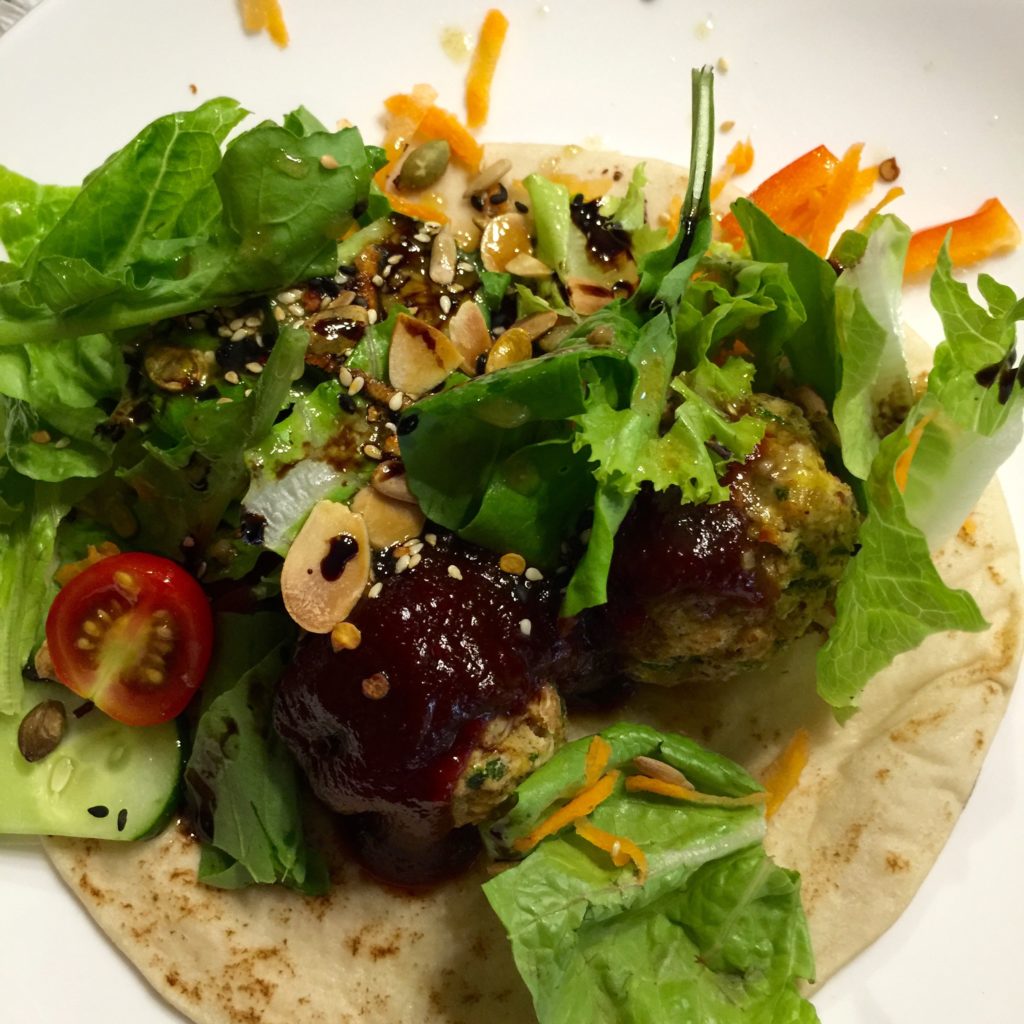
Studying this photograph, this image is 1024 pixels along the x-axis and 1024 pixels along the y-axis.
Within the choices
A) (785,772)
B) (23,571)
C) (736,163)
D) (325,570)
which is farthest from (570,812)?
(736,163)

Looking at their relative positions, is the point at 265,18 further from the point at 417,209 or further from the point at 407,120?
the point at 417,209

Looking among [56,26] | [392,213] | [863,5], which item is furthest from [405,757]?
[863,5]

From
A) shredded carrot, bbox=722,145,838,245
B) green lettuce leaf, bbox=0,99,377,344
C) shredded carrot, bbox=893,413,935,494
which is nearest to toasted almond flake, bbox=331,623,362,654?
green lettuce leaf, bbox=0,99,377,344

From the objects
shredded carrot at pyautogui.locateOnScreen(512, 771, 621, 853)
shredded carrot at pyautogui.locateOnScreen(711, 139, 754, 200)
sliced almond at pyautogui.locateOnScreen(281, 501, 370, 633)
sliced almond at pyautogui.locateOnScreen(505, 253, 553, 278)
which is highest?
shredded carrot at pyautogui.locateOnScreen(711, 139, 754, 200)

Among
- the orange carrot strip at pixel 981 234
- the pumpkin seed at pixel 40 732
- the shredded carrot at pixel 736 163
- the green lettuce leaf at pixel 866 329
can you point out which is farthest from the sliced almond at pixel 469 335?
the orange carrot strip at pixel 981 234

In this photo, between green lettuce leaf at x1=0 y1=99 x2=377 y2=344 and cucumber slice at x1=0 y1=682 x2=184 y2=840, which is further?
cucumber slice at x1=0 y1=682 x2=184 y2=840

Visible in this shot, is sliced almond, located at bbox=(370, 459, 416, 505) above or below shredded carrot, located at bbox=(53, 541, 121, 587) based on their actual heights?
above

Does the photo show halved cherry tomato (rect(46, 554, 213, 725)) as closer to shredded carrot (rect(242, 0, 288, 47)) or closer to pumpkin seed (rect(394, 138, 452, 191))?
pumpkin seed (rect(394, 138, 452, 191))
